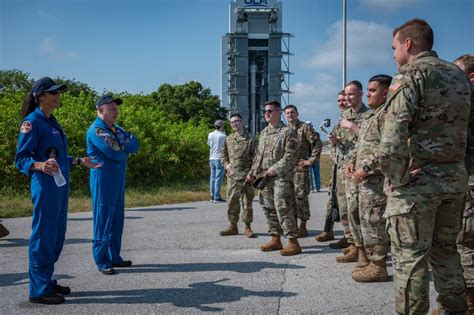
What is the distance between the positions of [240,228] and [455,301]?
5.55m

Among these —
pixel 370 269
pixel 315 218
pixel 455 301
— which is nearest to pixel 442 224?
pixel 455 301

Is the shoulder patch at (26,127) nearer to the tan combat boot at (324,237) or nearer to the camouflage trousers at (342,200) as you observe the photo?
the camouflage trousers at (342,200)

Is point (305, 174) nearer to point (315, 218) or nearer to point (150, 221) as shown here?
point (315, 218)

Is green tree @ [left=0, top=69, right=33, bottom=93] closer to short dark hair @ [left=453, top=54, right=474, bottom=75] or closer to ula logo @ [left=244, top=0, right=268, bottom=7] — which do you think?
ula logo @ [left=244, top=0, right=268, bottom=7]

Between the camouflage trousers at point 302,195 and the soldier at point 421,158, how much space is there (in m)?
4.73

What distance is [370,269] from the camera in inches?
198

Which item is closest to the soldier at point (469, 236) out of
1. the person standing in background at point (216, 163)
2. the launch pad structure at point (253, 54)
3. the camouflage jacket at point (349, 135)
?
the camouflage jacket at point (349, 135)

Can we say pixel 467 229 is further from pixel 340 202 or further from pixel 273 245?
pixel 273 245

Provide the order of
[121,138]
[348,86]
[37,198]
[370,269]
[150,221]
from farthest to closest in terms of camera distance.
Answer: [150,221] → [348,86] → [121,138] → [370,269] → [37,198]

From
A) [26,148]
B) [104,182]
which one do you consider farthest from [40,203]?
[104,182]

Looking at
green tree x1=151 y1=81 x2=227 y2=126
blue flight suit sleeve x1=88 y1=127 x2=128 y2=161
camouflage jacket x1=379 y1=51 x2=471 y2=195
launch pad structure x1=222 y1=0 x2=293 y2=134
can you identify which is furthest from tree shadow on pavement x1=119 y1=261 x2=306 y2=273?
launch pad structure x1=222 y1=0 x2=293 y2=134

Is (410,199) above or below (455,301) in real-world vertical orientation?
above

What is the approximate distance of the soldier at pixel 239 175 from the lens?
775cm

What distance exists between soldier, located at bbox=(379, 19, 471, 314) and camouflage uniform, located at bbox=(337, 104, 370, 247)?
7.45ft
